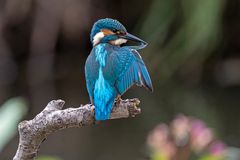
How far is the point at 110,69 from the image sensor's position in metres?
1.35

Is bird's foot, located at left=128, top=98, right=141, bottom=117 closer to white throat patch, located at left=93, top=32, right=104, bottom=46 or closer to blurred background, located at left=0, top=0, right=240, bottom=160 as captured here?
white throat patch, located at left=93, top=32, right=104, bottom=46

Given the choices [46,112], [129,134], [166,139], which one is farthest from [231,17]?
[46,112]

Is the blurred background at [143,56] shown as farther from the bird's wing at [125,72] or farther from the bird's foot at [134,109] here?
the bird's foot at [134,109]

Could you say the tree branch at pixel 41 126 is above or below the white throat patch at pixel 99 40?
below

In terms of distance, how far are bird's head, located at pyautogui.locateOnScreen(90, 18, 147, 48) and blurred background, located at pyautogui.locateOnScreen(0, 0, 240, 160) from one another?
2967mm

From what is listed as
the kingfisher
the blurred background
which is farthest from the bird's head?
the blurred background

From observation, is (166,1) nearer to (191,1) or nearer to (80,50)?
(191,1)

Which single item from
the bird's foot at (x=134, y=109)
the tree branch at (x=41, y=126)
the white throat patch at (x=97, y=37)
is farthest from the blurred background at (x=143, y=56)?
the tree branch at (x=41, y=126)

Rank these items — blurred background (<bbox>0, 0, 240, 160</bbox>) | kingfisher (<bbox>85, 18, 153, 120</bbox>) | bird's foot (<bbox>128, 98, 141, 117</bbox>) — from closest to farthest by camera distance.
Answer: bird's foot (<bbox>128, 98, 141, 117</bbox>) → kingfisher (<bbox>85, 18, 153, 120</bbox>) → blurred background (<bbox>0, 0, 240, 160</bbox>)

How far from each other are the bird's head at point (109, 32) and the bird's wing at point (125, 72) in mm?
48

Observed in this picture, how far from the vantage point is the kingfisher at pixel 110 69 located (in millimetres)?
1324

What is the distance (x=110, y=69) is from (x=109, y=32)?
126mm

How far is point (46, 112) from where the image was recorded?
105 cm

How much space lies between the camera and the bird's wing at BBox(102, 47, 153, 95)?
1.34 m
